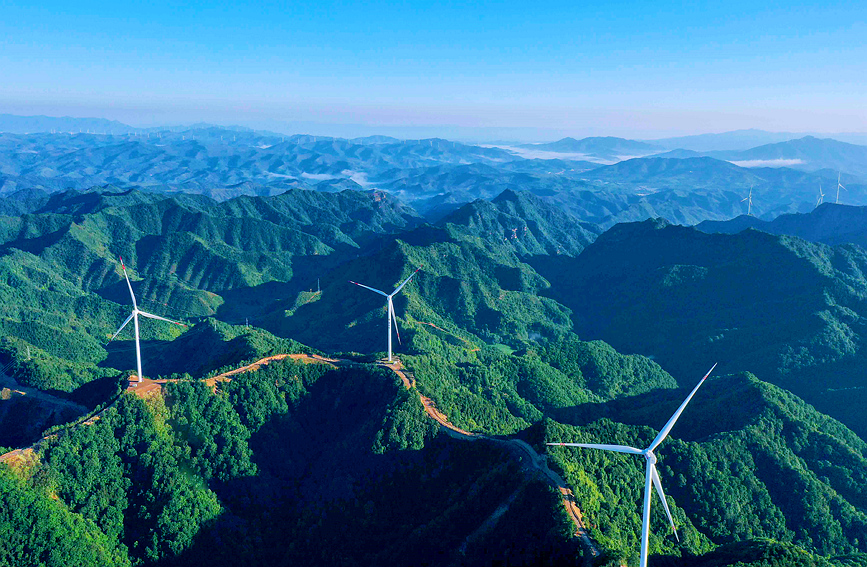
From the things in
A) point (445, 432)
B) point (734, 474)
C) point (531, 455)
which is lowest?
point (734, 474)

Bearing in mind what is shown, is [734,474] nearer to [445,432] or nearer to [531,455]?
[531,455]

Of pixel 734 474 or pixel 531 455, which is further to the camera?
pixel 734 474

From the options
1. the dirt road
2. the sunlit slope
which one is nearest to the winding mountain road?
the dirt road

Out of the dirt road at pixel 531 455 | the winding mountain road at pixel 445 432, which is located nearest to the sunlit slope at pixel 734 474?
the dirt road at pixel 531 455

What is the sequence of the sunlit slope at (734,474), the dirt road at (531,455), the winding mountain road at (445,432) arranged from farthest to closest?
the sunlit slope at (734,474)
the winding mountain road at (445,432)
the dirt road at (531,455)

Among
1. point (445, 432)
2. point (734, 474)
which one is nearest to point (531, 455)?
point (445, 432)

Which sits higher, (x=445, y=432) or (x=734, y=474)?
(x=445, y=432)

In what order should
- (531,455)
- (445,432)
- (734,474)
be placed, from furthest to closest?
(734,474) < (445,432) < (531,455)

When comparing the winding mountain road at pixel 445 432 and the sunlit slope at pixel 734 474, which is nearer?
the winding mountain road at pixel 445 432

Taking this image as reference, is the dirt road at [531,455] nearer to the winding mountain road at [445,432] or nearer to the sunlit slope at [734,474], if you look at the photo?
the winding mountain road at [445,432]

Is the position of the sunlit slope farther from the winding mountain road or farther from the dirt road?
the winding mountain road

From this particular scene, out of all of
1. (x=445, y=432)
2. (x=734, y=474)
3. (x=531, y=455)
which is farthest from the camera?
(x=734, y=474)

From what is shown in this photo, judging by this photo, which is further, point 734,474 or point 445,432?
point 734,474
